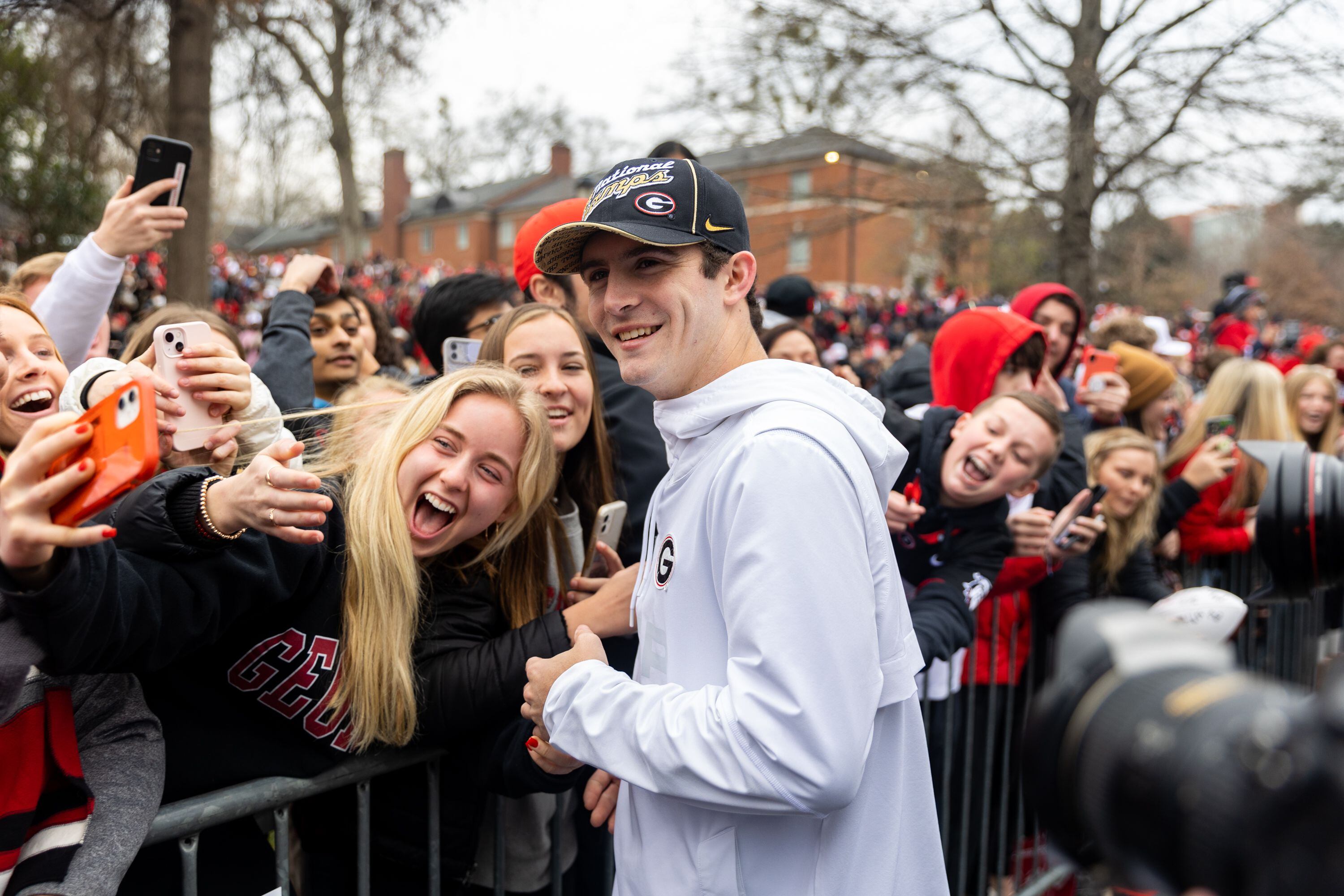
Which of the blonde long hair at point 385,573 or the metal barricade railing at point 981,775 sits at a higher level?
the blonde long hair at point 385,573

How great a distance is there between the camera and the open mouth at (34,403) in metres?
1.92

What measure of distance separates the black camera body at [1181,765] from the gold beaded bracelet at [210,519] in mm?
1273

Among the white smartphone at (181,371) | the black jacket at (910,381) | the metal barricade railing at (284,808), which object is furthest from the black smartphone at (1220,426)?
the white smartphone at (181,371)

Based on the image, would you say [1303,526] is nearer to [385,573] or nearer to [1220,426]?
[385,573]

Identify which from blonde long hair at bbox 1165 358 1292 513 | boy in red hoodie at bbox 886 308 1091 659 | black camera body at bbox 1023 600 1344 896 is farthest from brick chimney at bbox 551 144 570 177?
black camera body at bbox 1023 600 1344 896

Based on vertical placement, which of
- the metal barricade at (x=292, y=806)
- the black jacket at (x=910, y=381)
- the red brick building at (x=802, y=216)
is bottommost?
the metal barricade at (x=292, y=806)

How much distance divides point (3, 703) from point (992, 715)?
3.03m

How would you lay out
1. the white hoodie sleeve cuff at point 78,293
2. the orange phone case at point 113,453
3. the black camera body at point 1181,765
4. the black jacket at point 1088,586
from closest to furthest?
1. the black camera body at point 1181,765
2. the orange phone case at point 113,453
3. the white hoodie sleeve cuff at point 78,293
4. the black jacket at point 1088,586

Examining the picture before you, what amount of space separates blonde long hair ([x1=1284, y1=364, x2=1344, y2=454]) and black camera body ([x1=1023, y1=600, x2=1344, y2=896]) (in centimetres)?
600

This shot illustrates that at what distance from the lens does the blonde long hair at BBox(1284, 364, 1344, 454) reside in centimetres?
579

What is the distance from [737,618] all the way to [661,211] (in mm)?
770

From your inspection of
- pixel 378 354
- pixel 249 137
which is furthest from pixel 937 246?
pixel 378 354

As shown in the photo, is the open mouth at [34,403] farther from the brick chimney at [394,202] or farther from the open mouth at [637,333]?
the brick chimney at [394,202]

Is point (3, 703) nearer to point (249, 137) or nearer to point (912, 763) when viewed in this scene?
point (912, 763)
